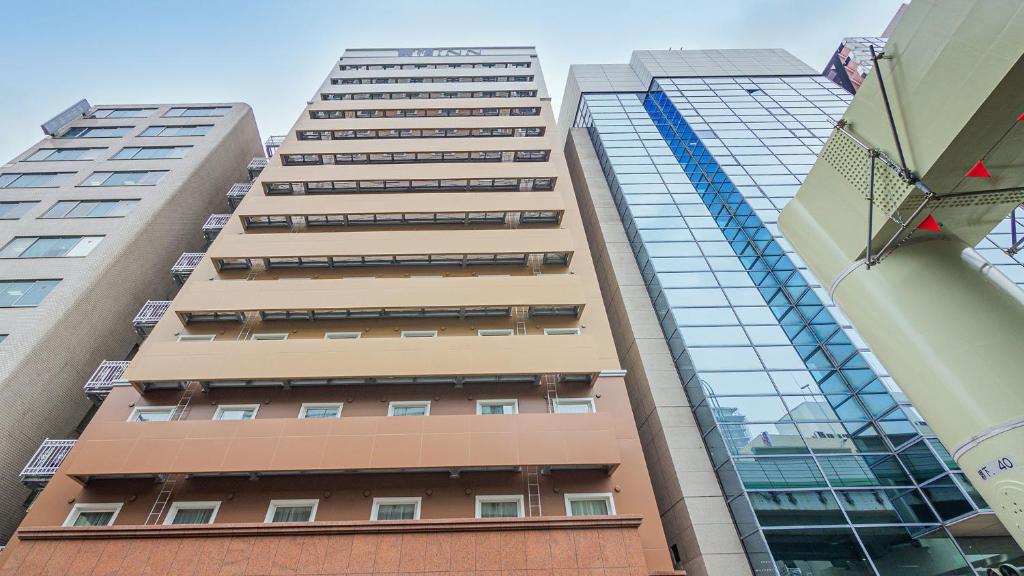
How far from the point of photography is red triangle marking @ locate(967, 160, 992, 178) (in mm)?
4266

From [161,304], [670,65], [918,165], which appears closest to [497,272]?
[161,304]

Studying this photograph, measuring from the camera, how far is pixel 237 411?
16516 mm

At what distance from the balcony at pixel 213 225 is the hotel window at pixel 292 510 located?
A: 767 inches

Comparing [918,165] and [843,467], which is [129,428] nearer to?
[918,165]

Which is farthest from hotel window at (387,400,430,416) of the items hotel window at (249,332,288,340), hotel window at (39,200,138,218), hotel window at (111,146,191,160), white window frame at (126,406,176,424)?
hotel window at (111,146,191,160)

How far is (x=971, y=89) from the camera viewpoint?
382 centimetres

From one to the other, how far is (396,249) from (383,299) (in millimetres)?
3615

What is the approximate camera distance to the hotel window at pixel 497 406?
1653 centimetres

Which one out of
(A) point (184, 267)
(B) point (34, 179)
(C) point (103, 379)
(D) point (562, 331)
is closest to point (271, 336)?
(C) point (103, 379)

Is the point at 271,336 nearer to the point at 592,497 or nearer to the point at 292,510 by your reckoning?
the point at 292,510

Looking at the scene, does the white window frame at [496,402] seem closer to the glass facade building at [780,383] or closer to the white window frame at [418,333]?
the white window frame at [418,333]

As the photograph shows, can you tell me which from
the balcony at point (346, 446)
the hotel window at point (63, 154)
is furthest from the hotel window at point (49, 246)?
the balcony at point (346, 446)

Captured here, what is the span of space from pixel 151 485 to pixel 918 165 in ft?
67.4

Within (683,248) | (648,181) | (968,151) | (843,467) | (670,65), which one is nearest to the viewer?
(968,151)
